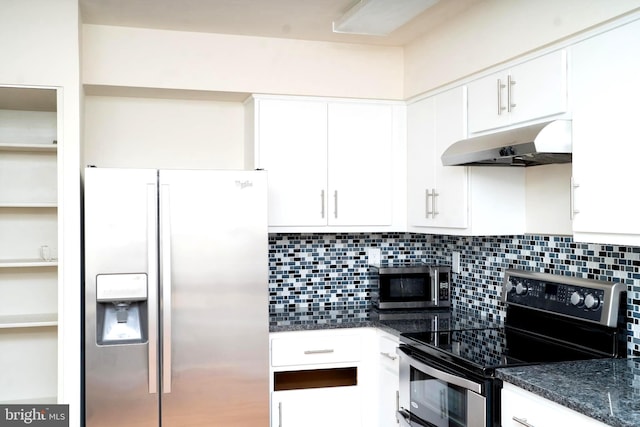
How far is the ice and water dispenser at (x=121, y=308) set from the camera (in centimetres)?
286

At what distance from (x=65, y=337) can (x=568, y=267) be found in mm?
2450

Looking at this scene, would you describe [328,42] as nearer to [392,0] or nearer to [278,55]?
[278,55]

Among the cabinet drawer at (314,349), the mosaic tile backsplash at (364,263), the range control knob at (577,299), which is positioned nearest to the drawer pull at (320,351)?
the cabinet drawer at (314,349)

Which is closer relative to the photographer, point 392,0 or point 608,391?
point 608,391

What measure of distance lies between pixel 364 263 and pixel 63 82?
209 cm

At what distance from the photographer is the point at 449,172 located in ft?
10.5

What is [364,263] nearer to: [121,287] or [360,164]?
[360,164]

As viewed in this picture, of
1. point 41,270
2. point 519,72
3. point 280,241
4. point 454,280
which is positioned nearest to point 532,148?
point 519,72

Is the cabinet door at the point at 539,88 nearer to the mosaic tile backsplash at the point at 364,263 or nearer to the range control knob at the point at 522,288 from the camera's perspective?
the mosaic tile backsplash at the point at 364,263

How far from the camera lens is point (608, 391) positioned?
6.31 feet

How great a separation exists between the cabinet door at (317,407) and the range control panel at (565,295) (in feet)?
3.32

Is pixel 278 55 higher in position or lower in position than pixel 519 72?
higher

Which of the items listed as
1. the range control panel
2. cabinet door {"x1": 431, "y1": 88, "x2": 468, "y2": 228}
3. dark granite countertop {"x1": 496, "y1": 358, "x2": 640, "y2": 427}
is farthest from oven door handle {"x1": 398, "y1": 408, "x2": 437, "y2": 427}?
cabinet door {"x1": 431, "y1": 88, "x2": 468, "y2": 228}

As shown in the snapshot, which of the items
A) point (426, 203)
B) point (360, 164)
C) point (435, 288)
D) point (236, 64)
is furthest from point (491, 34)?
point (435, 288)
